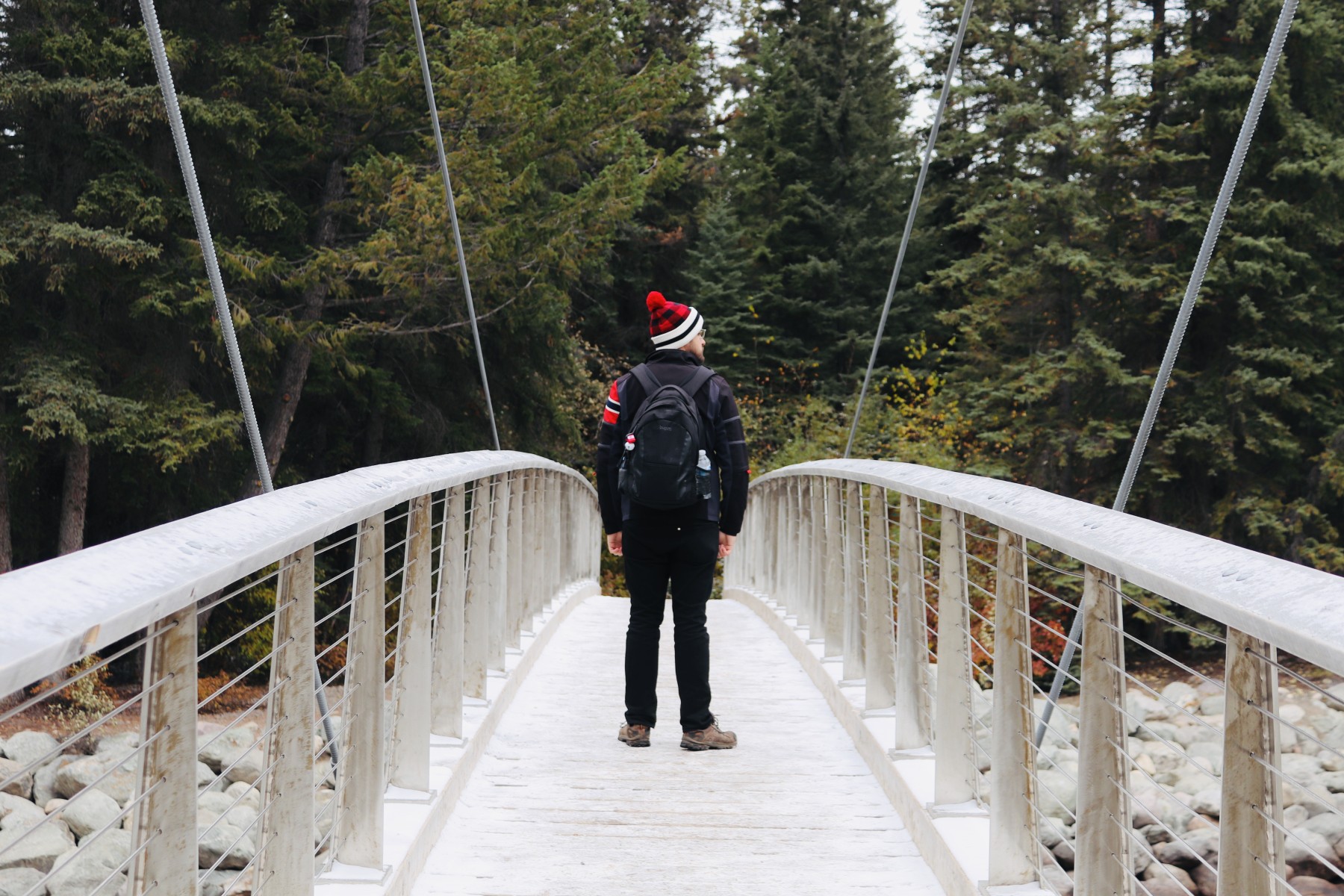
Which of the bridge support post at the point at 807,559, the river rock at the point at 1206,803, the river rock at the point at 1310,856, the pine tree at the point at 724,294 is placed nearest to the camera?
the bridge support post at the point at 807,559

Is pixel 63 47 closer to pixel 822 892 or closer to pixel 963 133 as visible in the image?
pixel 822 892

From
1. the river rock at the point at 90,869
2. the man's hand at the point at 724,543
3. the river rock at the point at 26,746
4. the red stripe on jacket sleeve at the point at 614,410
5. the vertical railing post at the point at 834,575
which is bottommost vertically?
the river rock at the point at 26,746

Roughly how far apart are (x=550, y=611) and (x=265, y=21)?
10.8 m

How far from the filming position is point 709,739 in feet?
15.6

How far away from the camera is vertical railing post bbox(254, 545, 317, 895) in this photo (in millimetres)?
2301

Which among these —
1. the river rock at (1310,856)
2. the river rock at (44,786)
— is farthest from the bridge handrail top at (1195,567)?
the river rock at (44,786)

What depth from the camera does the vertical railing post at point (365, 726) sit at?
2836mm

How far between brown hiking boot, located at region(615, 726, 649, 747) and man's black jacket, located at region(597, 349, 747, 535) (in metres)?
0.72

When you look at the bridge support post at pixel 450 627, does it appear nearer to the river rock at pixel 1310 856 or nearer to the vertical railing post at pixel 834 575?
the vertical railing post at pixel 834 575

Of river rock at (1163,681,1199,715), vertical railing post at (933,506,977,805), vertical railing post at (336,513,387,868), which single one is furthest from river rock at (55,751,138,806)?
river rock at (1163,681,1199,715)

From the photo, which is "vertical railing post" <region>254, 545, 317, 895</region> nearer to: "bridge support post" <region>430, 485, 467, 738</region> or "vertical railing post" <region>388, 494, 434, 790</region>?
"vertical railing post" <region>388, 494, 434, 790</region>

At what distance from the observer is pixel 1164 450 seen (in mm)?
17125

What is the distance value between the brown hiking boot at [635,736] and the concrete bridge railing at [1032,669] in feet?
2.48

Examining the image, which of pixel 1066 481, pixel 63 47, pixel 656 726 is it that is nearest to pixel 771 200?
pixel 1066 481
